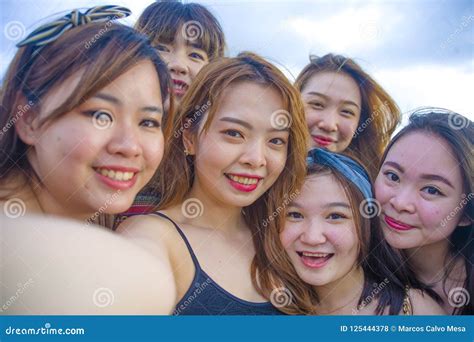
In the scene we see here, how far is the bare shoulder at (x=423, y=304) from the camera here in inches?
134

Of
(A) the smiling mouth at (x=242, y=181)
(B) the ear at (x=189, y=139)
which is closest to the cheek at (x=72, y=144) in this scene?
(B) the ear at (x=189, y=139)

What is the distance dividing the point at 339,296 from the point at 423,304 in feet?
1.63

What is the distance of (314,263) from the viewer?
10.8 ft

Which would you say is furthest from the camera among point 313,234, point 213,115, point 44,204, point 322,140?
point 322,140

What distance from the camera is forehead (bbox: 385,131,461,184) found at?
329 cm

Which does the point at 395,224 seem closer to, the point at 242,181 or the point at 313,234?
the point at 313,234

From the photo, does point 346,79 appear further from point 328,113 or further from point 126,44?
point 126,44

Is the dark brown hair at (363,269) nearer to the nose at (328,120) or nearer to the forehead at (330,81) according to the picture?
the nose at (328,120)

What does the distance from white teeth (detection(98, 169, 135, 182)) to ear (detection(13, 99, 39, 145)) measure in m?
0.38

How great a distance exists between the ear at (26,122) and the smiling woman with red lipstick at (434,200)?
1.89 m

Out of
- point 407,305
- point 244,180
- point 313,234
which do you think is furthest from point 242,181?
point 407,305

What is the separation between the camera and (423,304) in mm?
3404
